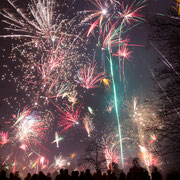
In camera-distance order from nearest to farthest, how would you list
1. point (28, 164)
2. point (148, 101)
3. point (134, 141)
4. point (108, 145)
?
point (148, 101) < point (134, 141) < point (108, 145) < point (28, 164)

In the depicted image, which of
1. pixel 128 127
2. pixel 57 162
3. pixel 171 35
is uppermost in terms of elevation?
pixel 171 35

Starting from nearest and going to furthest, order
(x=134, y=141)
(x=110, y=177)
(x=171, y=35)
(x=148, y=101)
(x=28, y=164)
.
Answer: (x=110, y=177) < (x=171, y=35) < (x=148, y=101) < (x=134, y=141) < (x=28, y=164)

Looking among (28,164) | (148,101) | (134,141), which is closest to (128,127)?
(134,141)

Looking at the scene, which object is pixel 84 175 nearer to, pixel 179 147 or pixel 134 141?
pixel 179 147

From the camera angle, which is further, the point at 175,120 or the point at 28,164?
the point at 28,164

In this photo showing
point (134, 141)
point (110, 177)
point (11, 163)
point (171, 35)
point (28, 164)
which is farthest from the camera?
point (28, 164)

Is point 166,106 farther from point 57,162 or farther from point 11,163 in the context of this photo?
point 57,162

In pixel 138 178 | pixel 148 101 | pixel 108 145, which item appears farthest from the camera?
pixel 108 145

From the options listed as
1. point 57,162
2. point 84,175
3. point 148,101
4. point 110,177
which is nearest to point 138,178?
point 110,177

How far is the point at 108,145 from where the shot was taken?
2972 centimetres

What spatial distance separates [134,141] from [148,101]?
790 inches

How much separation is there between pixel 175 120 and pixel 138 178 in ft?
15.0

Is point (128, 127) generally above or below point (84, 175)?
above

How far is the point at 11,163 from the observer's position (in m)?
46.6
